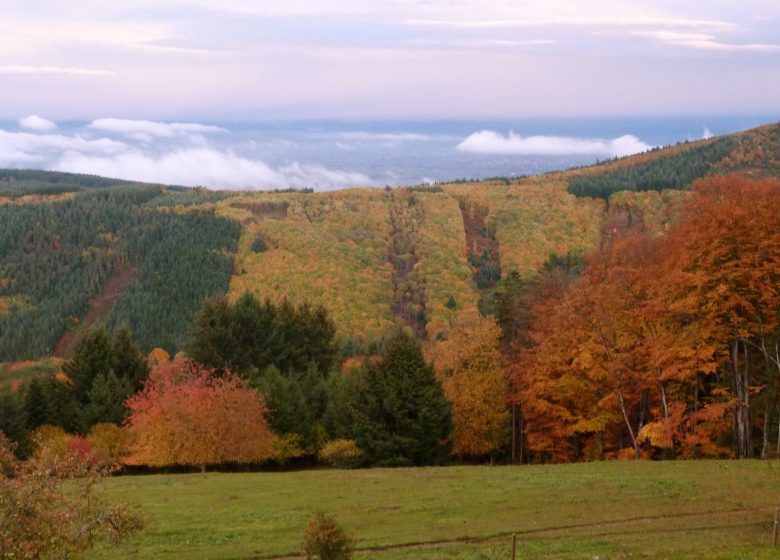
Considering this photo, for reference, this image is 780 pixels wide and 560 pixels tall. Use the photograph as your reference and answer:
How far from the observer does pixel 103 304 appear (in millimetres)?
186500

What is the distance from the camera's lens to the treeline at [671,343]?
1396 inches

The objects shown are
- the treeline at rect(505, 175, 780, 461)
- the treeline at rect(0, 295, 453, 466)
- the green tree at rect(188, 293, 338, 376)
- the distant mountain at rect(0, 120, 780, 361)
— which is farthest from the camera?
the distant mountain at rect(0, 120, 780, 361)

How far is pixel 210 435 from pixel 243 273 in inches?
5010

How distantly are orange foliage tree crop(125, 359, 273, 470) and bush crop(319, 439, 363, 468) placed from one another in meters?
3.87

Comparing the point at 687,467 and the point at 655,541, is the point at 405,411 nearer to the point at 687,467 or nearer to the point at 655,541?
the point at 687,467

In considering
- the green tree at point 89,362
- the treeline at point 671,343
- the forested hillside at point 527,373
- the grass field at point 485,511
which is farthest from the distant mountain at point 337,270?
the grass field at point 485,511

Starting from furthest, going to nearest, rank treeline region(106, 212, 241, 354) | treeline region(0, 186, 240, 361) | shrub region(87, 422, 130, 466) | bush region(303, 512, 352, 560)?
treeline region(0, 186, 240, 361)
treeline region(106, 212, 241, 354)
shrub region(87, 422, 130, 466)
bush region(303, 512, 352, 560)

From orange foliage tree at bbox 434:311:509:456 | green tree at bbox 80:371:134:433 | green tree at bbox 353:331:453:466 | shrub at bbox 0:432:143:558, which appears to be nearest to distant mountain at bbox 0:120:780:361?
green tree at bbox 80:371:134:433

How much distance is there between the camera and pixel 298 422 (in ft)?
186

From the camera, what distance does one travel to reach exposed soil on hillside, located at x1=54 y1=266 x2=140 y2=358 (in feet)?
557

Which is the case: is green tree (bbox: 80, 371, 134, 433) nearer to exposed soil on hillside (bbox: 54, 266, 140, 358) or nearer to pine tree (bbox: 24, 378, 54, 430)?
pine tree (bbox: 24, 378, 54, 430)

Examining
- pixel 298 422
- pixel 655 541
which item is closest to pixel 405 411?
pixel 298 422

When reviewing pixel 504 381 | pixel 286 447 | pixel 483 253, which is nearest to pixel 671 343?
pixel 504 381

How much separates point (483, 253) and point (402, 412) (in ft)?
443
